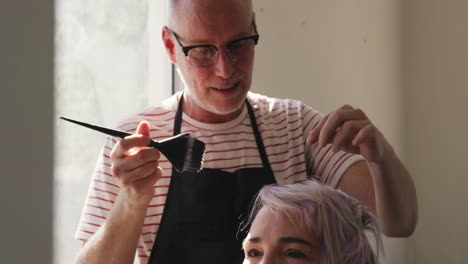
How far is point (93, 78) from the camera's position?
1.91 m

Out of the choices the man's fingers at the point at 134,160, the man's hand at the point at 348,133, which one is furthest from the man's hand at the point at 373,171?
the man's fingers at the point at 134,160

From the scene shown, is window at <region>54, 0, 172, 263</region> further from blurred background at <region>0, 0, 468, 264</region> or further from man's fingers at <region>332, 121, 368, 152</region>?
man's fingers at <region>332, 121, 368, 152</region>

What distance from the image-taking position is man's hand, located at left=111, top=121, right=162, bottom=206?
4.33ft

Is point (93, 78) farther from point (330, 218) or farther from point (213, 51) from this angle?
point (330, 218)

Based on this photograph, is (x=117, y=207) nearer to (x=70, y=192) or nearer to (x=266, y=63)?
(x=70, y=192)

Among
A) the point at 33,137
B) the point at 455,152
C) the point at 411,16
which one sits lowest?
the point at 455,152

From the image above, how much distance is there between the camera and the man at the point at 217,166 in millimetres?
1493

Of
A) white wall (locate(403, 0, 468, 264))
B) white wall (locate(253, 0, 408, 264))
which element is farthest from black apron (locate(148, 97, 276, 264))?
white wall (locate(403, 0, 468, 264))

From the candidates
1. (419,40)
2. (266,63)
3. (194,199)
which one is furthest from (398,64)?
(194,199)

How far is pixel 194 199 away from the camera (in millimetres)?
1605

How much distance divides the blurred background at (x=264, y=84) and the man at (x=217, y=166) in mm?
153

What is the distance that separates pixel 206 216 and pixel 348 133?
0.39 metres

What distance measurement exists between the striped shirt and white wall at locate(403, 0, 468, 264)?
103 cm

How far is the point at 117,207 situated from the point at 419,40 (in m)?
1.53
